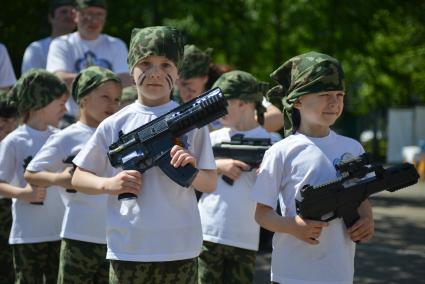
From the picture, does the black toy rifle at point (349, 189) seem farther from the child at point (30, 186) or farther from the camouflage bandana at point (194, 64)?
the camouflage bandana at point (194, 64)

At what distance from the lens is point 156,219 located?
4.02 meters

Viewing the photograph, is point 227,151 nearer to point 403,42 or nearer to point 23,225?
point 23,225

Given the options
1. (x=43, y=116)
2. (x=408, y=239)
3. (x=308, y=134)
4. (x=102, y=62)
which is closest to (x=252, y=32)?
(x=408, y=239)

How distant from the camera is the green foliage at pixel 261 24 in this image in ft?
37.8

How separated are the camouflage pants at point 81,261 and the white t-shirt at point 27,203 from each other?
1.94ft

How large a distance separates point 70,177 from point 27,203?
791 millimetres

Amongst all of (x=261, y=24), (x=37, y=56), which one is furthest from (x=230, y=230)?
(x=261, y=24)

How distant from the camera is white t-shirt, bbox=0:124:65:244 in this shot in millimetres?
5723

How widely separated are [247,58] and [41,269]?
34.9ft

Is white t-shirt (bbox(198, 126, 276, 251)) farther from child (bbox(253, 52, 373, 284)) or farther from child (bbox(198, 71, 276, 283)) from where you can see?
child (bbox(253, 52, 373, 284))

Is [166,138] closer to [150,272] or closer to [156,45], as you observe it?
[156,45]

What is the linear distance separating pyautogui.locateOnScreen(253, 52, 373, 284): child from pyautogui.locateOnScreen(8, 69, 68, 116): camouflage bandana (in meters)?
2.34

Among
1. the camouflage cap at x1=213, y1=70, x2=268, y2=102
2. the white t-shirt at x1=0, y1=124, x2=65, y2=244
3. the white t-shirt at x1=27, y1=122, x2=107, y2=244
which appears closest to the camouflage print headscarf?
the camouflage cap at x1=213, y1=70, x2=268, y2=102

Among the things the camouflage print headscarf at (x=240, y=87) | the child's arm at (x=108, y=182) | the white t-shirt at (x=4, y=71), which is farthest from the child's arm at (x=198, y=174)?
the white t-shirt at (x=4, y=71)
